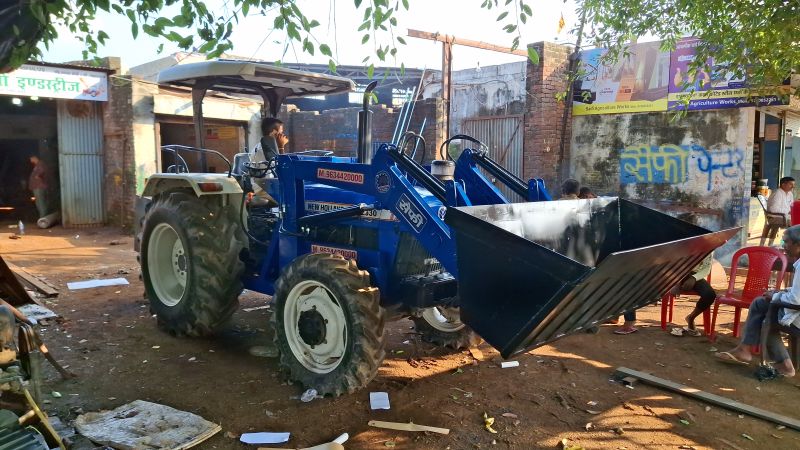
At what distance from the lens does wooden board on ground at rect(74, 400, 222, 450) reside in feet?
11.3

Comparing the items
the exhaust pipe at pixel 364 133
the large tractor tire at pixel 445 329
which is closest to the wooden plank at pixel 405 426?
the large tractor tire at pixel 445 329

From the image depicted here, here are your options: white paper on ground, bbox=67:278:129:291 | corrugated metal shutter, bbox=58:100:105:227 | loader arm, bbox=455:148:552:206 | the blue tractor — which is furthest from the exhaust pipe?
corrugated metal shutter, bbox=58:100:105:227

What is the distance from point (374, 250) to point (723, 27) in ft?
15.7

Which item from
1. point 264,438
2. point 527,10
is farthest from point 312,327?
point 527,10

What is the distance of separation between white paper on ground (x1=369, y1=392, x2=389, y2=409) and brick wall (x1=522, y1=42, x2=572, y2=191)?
28.0 ft

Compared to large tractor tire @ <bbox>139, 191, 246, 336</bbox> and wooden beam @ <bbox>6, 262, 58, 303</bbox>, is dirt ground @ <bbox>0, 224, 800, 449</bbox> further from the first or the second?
wooden beam @ <bbox>6, 262, 58, 303</bbox>

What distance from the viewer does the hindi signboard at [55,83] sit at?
11.5m

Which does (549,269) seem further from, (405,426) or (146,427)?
(146,427)

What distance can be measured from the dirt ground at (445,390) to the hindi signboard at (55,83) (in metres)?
7.83

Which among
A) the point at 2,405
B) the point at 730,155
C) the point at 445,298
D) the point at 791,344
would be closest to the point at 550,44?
the point at 730,155

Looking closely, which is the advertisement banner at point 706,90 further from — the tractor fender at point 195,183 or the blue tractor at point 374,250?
the tractor fender at point 195,183

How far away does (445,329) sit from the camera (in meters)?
5.34

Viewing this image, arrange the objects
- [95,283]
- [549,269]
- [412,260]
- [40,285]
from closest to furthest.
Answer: [549,269] → [412,260] → [40,285] → [95,283]

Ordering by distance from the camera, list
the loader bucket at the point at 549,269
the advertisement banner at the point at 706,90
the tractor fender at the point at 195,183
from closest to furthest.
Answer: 1. the loader bucket at the point at 549,269
2. the tractor fender at the point at 195,183
3. the advertisement banner at the point at 706,90
